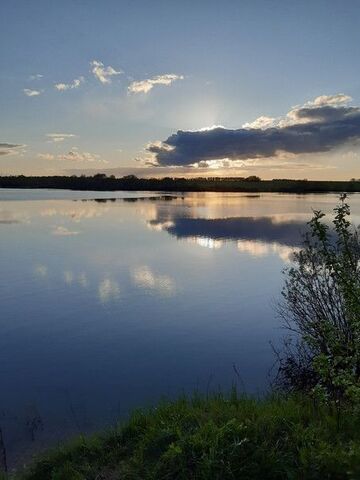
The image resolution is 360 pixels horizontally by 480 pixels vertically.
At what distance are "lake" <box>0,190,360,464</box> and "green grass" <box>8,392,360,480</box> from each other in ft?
5.56

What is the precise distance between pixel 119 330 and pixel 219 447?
1041 cm

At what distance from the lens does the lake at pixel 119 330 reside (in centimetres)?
1130

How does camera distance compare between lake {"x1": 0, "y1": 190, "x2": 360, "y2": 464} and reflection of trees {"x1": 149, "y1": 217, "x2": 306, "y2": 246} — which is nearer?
lake {"x1": 0, "y1": 190, "x2": 360, "y2": 464}

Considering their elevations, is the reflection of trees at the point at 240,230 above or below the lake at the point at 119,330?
above

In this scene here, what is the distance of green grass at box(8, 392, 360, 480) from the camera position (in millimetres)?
6680

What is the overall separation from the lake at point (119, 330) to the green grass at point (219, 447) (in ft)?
5.56

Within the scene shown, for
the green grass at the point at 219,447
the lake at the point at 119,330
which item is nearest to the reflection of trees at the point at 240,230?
the lake at the point at 119,330

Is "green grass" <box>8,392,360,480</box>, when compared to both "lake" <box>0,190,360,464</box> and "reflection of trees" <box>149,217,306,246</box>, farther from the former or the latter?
"reflection of trees" <box>149,217,306,246</box>

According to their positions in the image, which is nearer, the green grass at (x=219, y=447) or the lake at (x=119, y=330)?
the green grass at (x=219, y=447)

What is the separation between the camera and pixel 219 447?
716cm

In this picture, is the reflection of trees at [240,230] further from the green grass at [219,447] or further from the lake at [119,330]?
the green grass at [219,447]

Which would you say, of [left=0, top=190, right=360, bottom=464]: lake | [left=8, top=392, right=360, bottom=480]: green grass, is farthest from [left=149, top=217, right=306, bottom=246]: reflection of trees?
[left=8, top=392, right=360, bottom=480]: green grass

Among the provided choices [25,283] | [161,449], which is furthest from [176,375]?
[25,283]

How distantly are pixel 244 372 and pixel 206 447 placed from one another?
6585mm
